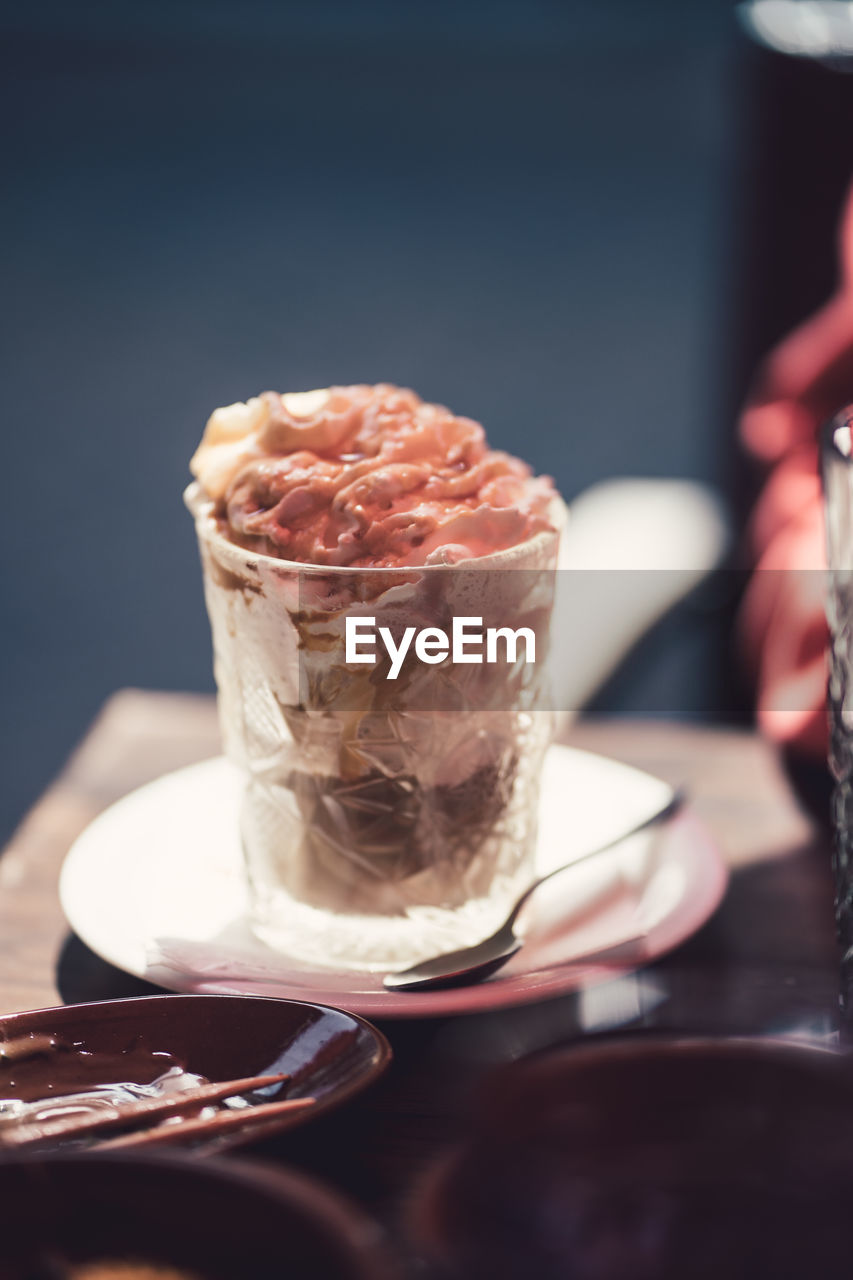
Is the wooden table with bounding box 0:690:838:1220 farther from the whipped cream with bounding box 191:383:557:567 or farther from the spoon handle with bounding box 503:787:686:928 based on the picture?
the whipped cream with bounding box 191:383:557:567

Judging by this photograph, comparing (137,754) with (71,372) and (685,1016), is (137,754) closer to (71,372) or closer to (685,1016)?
(685,1016)

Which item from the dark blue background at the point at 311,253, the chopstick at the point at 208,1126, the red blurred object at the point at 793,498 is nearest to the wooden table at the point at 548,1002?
the chopstick at the point at 208,1126

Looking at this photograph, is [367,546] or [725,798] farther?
[725,798]

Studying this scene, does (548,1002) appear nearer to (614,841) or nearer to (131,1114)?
(614,841)

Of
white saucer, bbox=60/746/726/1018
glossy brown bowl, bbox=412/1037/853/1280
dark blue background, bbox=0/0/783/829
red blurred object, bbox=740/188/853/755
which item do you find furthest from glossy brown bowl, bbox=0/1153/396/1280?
dark blue background, bbox=0/0/783/829

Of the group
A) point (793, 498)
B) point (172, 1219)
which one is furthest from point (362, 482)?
point (793, 498)

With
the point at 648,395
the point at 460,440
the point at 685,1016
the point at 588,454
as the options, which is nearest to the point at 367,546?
the point at 460,440
